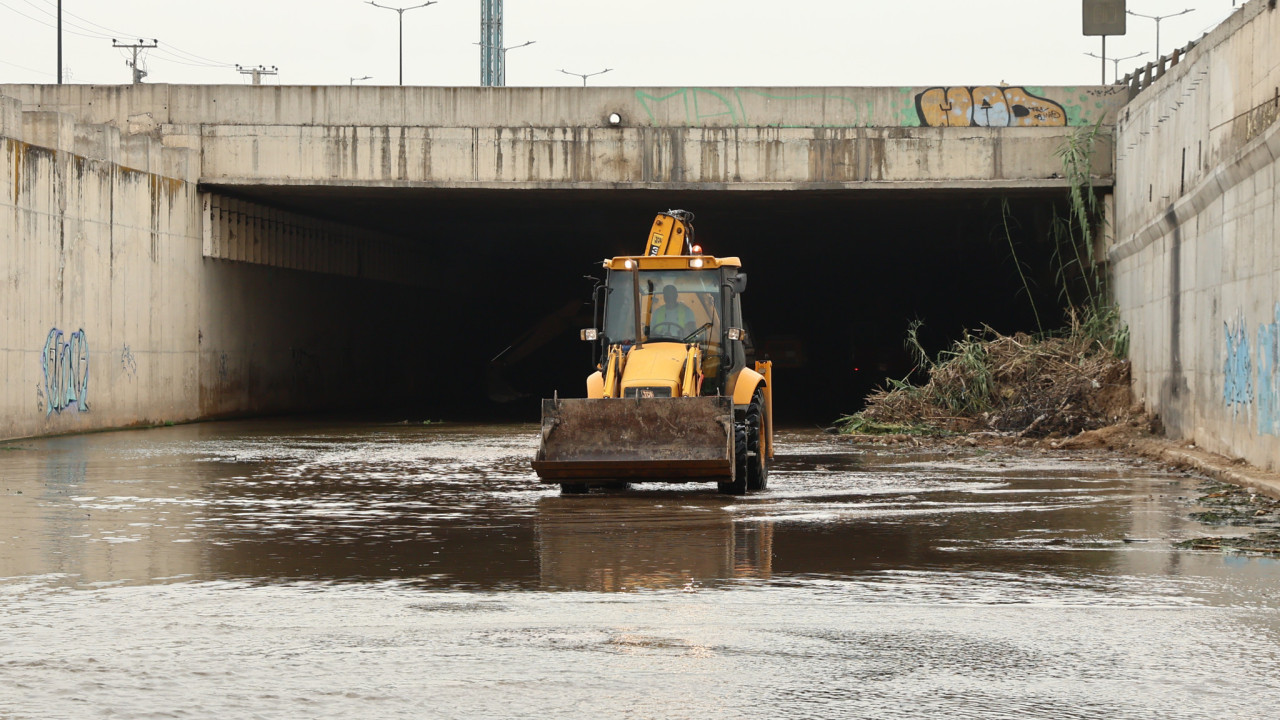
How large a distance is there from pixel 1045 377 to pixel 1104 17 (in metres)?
11.9

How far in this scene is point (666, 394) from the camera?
17.0 m

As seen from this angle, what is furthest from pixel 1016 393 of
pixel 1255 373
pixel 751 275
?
pixel 751 275

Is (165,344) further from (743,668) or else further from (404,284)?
(743,668)

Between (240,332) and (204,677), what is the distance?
30851mm

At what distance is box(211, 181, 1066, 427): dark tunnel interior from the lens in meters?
35.9

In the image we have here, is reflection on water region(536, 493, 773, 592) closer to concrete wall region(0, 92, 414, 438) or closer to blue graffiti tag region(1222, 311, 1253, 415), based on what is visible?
blue graffiti tag region(1222, 311, 1253, 415)

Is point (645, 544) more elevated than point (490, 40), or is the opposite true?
point (490, 40)

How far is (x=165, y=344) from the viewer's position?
33.0 meters

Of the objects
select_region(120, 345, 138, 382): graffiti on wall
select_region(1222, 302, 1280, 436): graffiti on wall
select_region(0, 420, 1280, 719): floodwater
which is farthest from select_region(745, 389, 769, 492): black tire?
select_region(120, 345, 138, 382): graffiti on wall

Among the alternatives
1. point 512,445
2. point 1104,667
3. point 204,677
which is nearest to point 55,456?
point 512,445

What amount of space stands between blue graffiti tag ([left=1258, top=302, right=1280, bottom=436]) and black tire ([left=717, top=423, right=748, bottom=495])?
620 cm

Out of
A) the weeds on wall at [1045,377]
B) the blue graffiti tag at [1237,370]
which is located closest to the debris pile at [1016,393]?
the weeds on wall at [1045,377]

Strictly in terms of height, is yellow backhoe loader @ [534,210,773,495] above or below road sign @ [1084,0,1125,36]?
below

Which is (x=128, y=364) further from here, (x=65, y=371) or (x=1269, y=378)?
(x=1269, y=378)
